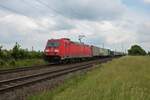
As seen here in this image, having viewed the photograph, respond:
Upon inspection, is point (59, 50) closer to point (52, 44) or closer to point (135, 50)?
point (52, 44)

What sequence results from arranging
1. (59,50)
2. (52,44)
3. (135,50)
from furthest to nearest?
(135,50) → (52,44) → (59,50)

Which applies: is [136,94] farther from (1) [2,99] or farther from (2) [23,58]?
(2) [23,58]

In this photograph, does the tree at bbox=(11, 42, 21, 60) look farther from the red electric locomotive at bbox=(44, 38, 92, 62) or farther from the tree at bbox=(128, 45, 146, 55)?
the tree at bbox=(128, 45, 146, 55)

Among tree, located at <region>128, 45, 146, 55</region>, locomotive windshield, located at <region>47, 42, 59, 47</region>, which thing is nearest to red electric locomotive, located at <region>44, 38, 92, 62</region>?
locomotive windshield, located at <region>47, 42, 59, 47</region>

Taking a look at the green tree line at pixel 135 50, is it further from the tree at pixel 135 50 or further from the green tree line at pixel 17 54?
the green tree line at pixel 17 54

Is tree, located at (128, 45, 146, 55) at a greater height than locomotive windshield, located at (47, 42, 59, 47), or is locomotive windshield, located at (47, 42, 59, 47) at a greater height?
tree, located at (128, 45, 146, 55)

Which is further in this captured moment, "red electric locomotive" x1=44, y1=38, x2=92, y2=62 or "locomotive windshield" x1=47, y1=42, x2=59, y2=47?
"locomotive windshield" x1=47, y1=42, x2=59, y2=47

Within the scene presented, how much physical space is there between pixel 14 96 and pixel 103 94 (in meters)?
4.03

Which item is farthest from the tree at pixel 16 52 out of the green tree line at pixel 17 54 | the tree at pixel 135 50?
the tree at pixel 135 50

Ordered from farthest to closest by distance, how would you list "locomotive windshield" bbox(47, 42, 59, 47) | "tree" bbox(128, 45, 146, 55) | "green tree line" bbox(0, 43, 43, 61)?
"tree" bbox(128, 45, 146, 55)
"locomotive windshield" bbox(47, 42, 59, 47)
"green tree line" bbox(0, 43, 43, 61)

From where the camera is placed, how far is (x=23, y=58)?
3978cm

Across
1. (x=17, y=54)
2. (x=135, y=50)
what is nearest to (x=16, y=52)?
(x=17, y=54)

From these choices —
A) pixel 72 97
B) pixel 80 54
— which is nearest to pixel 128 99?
pixel 72 97

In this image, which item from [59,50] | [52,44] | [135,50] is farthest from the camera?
[135,50]
